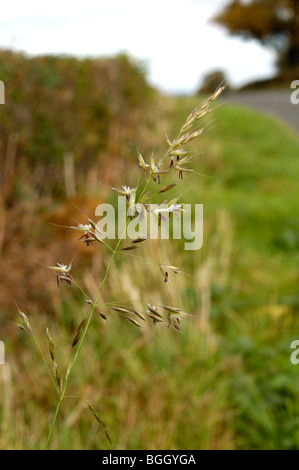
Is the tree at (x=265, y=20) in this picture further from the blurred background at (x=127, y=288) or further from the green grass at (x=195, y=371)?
the green grass at (x=195, y=371)

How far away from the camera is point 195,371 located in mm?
3262

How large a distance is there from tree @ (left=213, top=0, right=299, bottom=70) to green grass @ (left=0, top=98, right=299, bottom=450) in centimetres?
2950

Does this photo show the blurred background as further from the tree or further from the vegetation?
the tree

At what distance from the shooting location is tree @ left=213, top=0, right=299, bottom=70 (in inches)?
1262

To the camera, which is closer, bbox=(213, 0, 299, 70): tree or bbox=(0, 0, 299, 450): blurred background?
bbox=(0, 0, 299, 450): blurred background

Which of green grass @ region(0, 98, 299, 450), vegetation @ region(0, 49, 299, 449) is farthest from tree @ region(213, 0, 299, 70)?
green grass @ region(0, 98, 299, 450)

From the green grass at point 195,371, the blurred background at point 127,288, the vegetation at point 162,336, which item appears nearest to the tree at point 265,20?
the blurred background at point 127,288

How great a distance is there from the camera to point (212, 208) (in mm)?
6246

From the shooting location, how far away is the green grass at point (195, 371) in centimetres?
281

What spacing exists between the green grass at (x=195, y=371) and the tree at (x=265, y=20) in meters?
29.5

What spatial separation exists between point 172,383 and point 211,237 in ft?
7.69

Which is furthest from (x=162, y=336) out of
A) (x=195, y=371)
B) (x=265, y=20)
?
(x=265, y=20)

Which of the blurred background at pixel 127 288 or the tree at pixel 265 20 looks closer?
the blurred background at pixel 127 288

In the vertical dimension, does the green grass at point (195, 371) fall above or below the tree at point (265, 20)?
below
